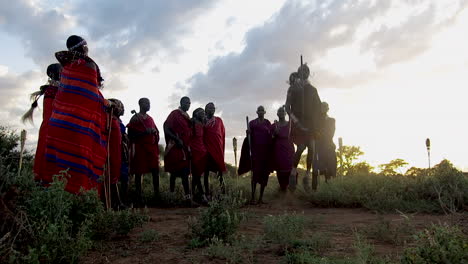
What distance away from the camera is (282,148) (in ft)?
31.9

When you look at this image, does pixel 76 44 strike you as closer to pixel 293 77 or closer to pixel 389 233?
pixel 389 233

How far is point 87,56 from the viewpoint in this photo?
19.4 feet

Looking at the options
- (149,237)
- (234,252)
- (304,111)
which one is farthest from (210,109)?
(234,252)

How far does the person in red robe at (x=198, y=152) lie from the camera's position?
9.22m

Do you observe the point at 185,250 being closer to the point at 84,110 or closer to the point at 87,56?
the point at 84,110

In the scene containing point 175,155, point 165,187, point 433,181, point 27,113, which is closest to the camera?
point 27,113

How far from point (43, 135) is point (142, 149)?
127 inches

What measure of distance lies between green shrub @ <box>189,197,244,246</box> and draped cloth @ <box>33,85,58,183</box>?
2148 millimetres

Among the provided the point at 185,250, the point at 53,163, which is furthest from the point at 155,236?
the point at 53,163

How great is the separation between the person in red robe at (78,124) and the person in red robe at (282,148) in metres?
4.65

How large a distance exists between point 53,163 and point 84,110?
31.2 inches

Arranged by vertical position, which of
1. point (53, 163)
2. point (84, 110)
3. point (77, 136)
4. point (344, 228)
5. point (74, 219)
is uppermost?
point (84, 110)

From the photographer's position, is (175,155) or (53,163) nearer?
(53,163)

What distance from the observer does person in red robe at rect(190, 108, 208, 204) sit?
922cm
